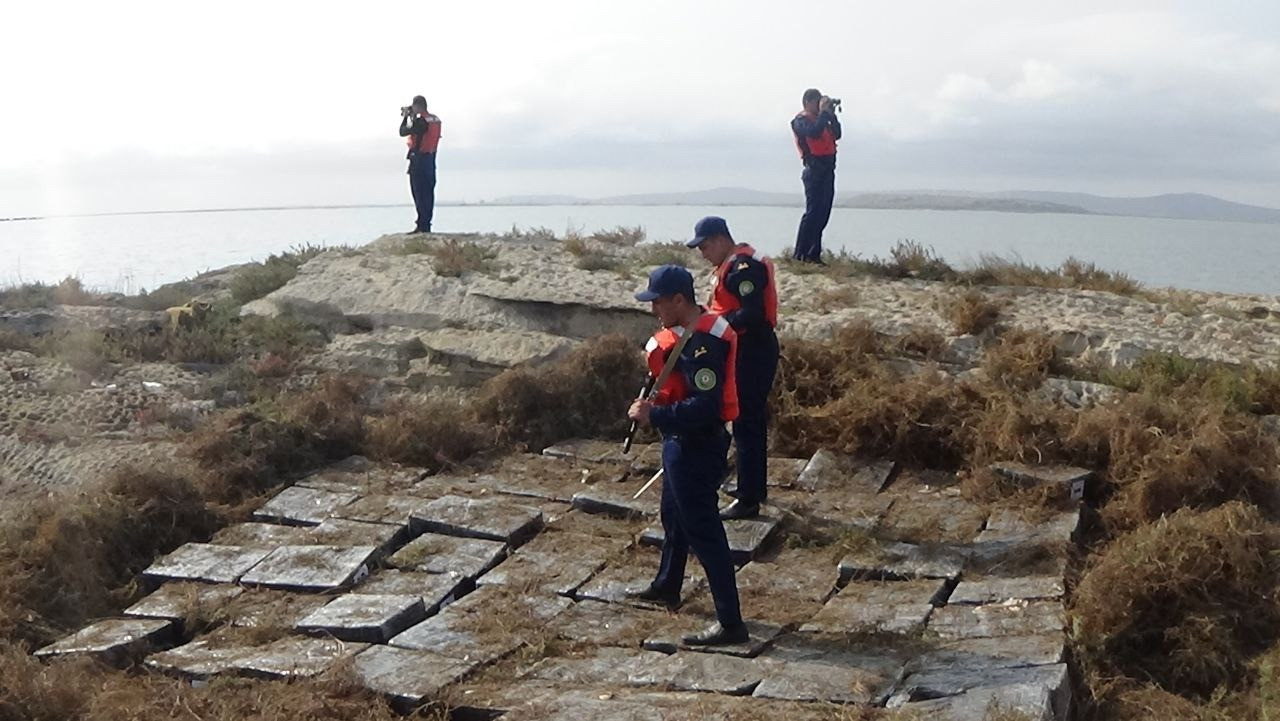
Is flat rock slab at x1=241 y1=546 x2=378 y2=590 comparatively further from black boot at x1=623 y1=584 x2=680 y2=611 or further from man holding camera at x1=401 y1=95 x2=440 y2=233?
man holding camera at x1=401 y1=95 x2=440 y2=233

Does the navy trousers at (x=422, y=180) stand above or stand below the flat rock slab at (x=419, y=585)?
above

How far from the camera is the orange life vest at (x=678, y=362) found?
5.85m

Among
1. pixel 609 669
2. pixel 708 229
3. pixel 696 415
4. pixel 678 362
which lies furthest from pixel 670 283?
pixel 609 669

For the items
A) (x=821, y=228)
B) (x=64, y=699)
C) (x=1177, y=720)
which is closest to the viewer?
(x=1177, y=720)

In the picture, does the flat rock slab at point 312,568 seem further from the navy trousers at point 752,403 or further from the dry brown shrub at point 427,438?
the navy trousers at point 752,403

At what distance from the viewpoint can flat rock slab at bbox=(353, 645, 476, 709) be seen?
5.38m

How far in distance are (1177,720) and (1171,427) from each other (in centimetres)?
325

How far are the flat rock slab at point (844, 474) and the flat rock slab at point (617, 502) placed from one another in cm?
106

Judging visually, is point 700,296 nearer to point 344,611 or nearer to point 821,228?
point 821,228

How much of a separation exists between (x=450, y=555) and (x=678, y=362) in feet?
7.14

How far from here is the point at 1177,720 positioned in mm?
5059

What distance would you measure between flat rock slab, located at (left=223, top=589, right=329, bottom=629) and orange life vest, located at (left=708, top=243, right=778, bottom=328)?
286cm

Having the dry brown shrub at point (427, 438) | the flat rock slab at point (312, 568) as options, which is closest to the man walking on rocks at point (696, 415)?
the flat rock slab at point (312, 568)

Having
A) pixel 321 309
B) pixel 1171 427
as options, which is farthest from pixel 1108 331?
pixel 321 309
